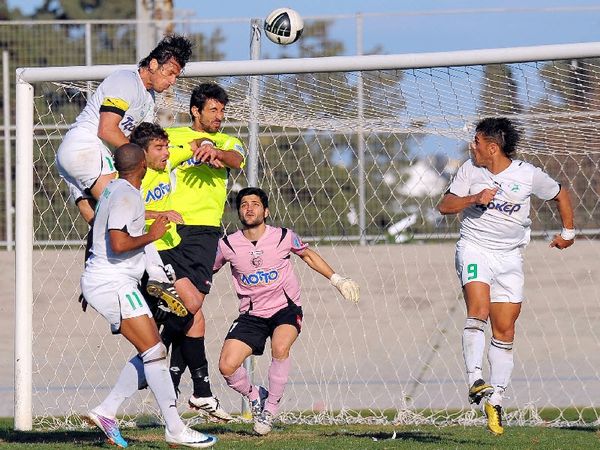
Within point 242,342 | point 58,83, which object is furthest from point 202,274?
point 58,83

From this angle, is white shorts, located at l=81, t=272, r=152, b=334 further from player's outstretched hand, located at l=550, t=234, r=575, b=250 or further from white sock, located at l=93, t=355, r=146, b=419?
player's outstretched hand, located at l=550, t=234, r=575, b=250

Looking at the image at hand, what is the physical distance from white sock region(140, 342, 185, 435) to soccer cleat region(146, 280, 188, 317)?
25 centimetres

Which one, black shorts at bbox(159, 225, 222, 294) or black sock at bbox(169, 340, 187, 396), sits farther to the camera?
black sock at bbox(169, 340, 187, 396)

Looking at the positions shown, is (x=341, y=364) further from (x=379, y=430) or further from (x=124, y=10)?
(x=124, y=10)

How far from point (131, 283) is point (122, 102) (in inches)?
44.2

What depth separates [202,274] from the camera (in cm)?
776

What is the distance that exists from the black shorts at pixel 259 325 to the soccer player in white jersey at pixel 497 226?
3.84 feet

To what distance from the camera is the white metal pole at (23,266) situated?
27.2 ft

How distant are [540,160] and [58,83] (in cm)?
510

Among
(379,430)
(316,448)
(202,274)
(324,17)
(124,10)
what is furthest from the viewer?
(124,10)

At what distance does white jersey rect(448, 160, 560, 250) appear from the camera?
24.8ft

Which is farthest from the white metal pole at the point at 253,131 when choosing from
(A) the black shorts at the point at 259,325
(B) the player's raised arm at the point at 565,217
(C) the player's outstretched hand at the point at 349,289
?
(B) the player's raised arm at the point at 565,217

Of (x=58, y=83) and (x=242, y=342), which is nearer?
(x=242, y=342)

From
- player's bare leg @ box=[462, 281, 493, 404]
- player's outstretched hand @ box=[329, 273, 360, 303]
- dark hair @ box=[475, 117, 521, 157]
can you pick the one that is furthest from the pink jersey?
dark hair @ box=[475, 117, 521, 157]
